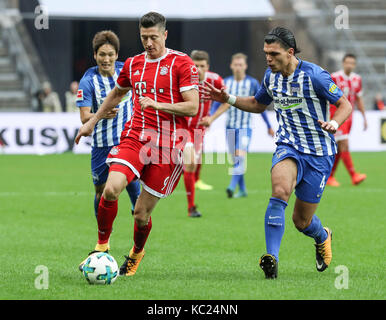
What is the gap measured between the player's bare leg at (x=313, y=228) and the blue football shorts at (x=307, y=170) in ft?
0.22

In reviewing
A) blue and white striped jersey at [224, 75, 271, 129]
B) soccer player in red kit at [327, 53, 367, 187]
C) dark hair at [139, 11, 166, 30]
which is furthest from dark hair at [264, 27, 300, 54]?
soccer player in red kit at [327, 53, 367, 187]

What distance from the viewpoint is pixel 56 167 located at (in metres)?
18.1

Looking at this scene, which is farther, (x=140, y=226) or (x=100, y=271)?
(x=140, y=226)

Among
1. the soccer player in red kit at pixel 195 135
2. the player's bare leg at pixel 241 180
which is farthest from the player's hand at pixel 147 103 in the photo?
the player's bare leg at pixel 241 180

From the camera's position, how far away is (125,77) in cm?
686

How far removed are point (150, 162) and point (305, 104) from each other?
1.35 m

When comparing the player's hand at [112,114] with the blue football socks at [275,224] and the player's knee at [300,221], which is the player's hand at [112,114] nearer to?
the blue football socks at [275,224]

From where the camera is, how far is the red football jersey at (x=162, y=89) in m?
6.52

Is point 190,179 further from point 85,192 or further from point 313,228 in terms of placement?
point 313,228

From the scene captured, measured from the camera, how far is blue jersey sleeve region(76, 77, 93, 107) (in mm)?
7816

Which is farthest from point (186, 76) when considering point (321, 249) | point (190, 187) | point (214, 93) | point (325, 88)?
point (190, 187)

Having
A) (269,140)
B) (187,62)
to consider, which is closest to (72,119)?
(269,140)
